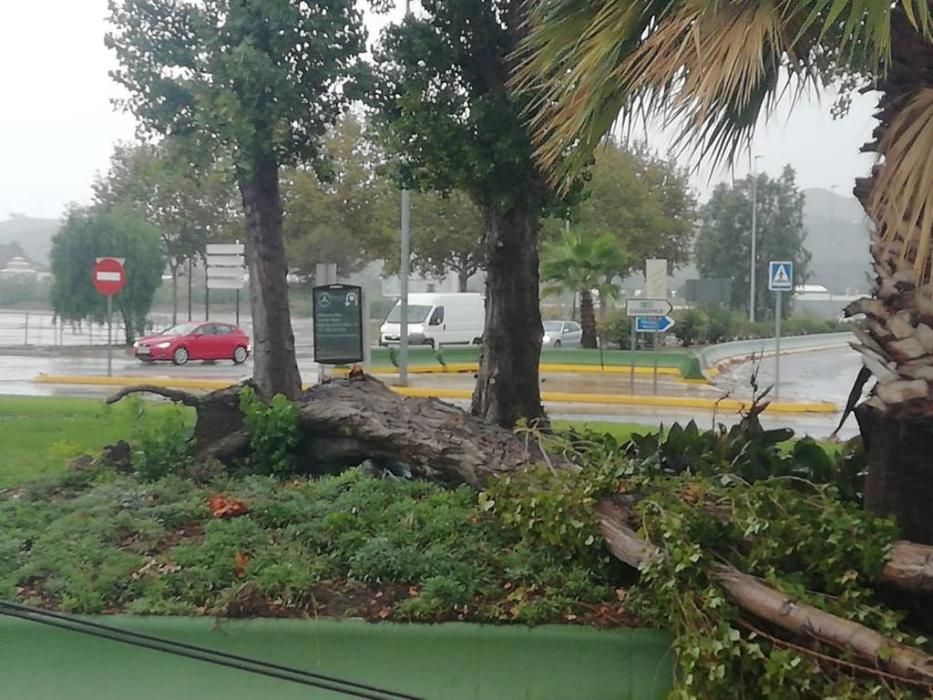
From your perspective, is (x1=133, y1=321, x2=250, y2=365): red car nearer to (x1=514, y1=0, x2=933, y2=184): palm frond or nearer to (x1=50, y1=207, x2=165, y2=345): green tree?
(x1=50, y1=207, x2=165, y2=345): green tree

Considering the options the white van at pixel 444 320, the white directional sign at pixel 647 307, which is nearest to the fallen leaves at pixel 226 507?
the white directional sign at pixel 647 307

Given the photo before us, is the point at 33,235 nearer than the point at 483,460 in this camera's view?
No

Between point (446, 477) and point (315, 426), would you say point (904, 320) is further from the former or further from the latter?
point (315, 426)

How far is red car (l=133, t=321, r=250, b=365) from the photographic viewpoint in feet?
81.8

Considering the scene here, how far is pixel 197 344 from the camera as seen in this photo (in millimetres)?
25297

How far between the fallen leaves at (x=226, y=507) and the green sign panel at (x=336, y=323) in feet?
15.1

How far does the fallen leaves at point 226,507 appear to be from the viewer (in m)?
6.47

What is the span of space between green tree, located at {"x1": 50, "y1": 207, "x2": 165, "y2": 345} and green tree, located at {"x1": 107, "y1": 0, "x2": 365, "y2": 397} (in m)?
20.2

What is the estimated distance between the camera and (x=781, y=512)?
5375 millimetres

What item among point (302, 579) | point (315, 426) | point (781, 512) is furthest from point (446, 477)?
point (781, 512)

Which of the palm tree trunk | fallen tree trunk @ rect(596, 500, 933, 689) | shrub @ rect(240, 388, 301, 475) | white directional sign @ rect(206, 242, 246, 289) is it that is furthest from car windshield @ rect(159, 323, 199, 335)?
fallen tree trunk @ rect(596, 500, 933, 689)

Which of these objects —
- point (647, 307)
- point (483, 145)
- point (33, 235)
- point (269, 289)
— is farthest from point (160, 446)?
point (33, 235)

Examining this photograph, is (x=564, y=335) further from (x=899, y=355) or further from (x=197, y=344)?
(x=899, y=355)

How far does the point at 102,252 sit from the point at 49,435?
20711 mm
